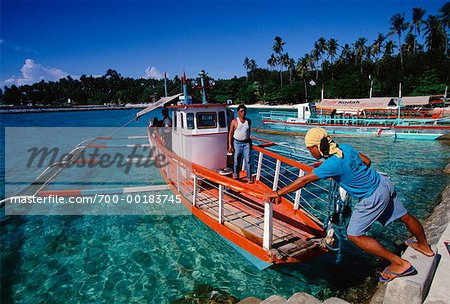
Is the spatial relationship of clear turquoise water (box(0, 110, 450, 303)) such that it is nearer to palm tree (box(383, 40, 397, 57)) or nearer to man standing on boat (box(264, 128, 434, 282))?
man standing on boat (box(264, 128, 434, 282))

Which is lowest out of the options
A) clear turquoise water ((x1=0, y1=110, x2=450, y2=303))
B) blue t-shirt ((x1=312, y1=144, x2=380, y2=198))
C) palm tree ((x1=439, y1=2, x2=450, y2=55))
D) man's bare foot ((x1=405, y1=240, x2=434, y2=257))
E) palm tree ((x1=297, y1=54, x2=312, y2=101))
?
clear turquoise water ((x1=0, y1=110, x2=450, y2=303))

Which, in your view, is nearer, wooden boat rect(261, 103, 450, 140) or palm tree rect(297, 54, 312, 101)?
wooden boat rect(261, 103, 450, 140)

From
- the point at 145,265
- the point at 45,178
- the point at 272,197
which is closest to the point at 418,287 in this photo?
the point at 272,197

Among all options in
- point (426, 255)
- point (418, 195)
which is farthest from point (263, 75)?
point (426, 255)

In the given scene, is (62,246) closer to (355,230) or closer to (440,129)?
(355,230)

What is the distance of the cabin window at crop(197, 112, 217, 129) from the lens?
8.45 meters

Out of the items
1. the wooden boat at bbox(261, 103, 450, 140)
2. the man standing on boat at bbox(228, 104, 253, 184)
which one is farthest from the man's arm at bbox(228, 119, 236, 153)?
the wooden boat at bbox(261, 103, 450, 140)

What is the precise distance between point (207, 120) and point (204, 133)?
1.50ft

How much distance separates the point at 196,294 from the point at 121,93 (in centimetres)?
14869

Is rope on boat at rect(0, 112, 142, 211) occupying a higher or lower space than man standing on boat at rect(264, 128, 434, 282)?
lower

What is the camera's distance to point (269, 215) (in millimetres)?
4410

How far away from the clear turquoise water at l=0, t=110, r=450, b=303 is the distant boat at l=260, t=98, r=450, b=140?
1883 cm

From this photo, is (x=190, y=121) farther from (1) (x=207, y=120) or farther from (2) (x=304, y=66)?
(2) (x=304, y=66)

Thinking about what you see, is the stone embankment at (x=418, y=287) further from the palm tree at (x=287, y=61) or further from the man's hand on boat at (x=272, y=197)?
the palm tree at (x=287, y=61)
